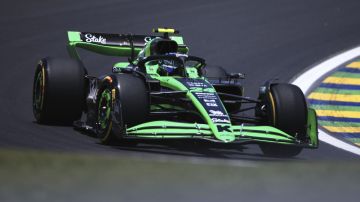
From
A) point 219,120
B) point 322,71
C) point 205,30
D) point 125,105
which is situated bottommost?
point 219,120

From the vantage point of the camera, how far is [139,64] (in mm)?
8586

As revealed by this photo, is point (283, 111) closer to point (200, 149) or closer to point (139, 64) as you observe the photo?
point (200, 149)

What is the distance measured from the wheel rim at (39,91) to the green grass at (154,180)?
6362mm

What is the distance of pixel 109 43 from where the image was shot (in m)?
10.3

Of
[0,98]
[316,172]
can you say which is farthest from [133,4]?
[316,172]

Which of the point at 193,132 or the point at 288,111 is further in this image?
the point at 288,111

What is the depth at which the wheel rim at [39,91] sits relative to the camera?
29.5ft

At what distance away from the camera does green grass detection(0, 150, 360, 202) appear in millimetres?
2467

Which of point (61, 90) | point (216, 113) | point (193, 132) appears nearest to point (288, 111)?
point (216, 113)

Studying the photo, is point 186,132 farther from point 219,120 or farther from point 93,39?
point 93,39

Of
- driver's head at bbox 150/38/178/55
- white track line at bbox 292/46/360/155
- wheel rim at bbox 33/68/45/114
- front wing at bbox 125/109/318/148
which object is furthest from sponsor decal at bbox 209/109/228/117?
wheel rim at bbox 33/68/45/114

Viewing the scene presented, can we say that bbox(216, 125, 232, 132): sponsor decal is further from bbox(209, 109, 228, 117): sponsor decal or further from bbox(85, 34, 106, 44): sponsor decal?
bbox(85, 34, 106, 44): sponsor decal

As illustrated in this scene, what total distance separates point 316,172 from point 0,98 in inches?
327

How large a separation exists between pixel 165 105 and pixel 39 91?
1.97 m
